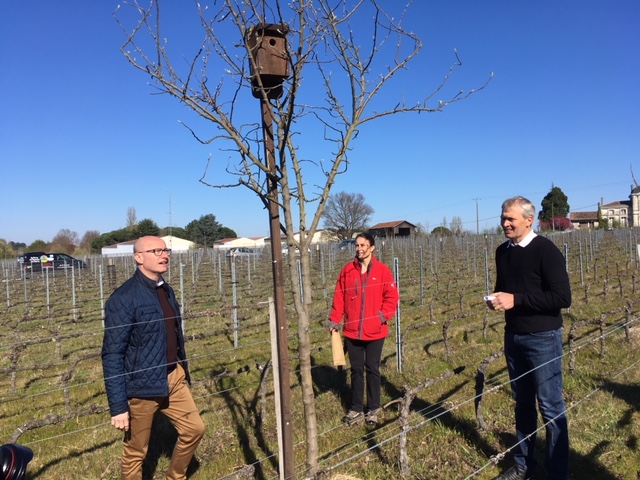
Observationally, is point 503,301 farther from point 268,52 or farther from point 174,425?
point 174,425

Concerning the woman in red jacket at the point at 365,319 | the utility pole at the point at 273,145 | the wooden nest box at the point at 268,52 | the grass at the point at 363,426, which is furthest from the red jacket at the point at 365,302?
the wooden nest box at the point at 268,52

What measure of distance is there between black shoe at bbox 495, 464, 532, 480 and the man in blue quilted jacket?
1814 mm

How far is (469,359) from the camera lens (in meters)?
5.71

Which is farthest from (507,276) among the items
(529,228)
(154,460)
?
(154,460)

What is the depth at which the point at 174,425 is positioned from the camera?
275 centimetres

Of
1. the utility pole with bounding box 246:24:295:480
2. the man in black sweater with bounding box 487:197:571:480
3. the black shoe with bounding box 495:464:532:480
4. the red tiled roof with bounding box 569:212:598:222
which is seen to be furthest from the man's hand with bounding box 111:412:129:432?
the red tiled roof with bounding box 569:212:598:222

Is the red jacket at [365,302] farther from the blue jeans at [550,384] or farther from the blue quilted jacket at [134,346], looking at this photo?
the blue quilted jacket at [134,346]

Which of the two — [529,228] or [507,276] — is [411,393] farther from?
[529,228]

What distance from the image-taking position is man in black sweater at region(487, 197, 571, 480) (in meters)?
2.54

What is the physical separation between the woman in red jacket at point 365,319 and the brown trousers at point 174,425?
4.55 feet

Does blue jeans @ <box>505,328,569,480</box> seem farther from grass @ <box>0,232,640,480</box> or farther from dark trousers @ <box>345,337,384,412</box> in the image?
dark trousers @ <box>345,337,384,412</box>

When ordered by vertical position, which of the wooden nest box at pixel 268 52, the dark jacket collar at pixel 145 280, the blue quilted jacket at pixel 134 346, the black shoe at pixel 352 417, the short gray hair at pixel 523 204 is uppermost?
the wooden nest box at pixel 268 52

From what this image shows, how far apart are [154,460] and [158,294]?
150 centimetres

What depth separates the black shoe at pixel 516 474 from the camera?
278 centimetres
